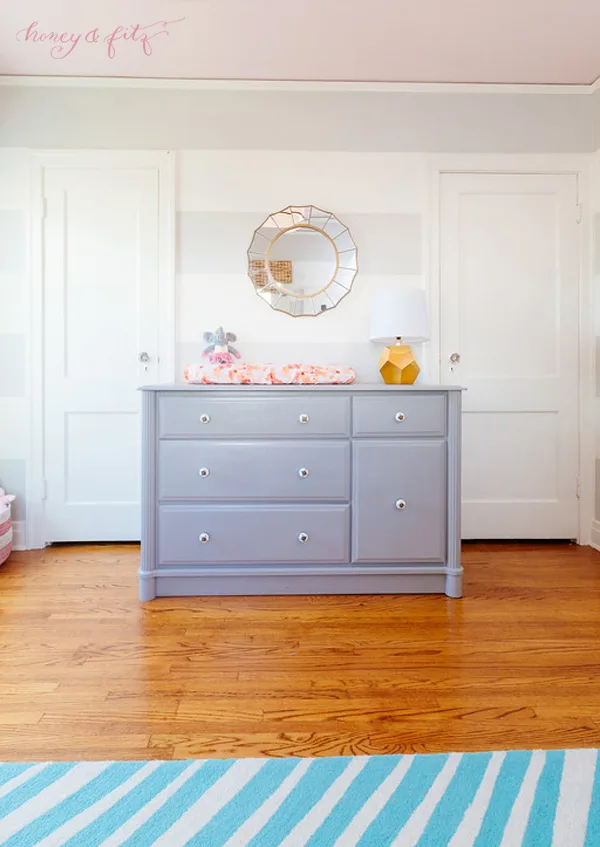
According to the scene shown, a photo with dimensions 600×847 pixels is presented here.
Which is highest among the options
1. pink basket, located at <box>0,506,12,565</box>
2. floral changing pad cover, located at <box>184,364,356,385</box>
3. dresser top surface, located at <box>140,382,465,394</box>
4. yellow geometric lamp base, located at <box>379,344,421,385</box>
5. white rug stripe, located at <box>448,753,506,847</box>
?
yellow geometric lamp base, located at <box>379,344,421,385</box>

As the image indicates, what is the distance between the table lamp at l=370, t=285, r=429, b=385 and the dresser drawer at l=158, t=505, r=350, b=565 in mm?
749

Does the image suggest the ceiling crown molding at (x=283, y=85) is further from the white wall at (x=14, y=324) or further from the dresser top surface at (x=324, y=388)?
the dresser top surface at (x=324, y=388)

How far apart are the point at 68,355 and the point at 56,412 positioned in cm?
33

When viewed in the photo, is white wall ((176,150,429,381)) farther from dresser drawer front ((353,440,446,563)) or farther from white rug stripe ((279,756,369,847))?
white rug stripe ((279,756,369,847))

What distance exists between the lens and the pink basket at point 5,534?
2.52 metres

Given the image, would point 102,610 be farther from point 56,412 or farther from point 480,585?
point 480,585

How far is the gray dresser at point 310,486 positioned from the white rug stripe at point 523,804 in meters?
1.02

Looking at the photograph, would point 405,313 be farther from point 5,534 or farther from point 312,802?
point 5,534

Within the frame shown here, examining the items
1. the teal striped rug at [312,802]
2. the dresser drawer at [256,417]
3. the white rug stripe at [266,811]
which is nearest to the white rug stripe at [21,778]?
the teal striped rug at [312,802]

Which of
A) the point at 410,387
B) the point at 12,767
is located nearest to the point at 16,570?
the point at 12,767

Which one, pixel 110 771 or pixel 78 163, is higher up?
pixel 78 163

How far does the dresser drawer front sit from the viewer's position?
217 centimetres

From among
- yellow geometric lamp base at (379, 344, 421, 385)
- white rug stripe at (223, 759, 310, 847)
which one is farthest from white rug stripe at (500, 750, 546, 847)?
yellow geometric lamp base at (379, 344, 421, 385)

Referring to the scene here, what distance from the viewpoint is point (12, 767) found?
115 cm
